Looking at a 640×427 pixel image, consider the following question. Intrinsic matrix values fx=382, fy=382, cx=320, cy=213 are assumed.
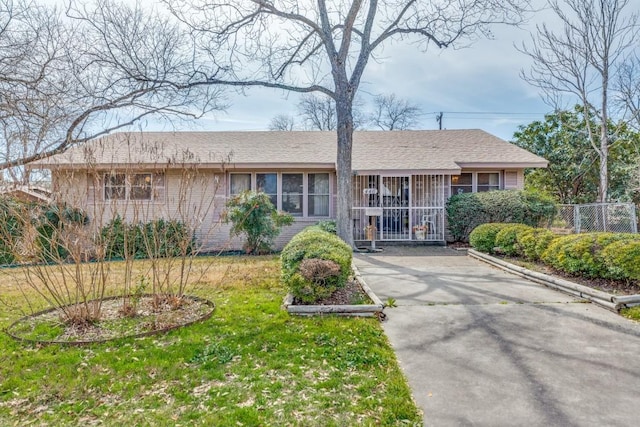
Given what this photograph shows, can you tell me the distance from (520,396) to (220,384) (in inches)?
96.0

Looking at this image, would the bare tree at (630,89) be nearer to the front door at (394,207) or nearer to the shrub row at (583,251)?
the front door at (394,207)

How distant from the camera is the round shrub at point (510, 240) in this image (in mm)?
8742

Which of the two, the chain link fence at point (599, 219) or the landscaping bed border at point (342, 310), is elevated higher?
the chain link fence at point (599, 219)

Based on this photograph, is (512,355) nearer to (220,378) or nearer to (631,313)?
(631,313)

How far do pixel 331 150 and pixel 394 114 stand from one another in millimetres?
22941

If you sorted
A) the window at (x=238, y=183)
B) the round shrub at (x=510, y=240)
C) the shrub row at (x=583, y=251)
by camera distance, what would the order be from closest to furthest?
the shrub row at (x=583, y=251)
the round shrub at (x=510, y=240)
the window at (x=238, y=183)

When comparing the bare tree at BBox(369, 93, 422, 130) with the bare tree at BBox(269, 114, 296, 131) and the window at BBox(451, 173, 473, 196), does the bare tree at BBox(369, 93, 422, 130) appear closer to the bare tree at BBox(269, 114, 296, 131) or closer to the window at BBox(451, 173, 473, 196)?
the bare tree at BBox(269, 114, 296, 131)

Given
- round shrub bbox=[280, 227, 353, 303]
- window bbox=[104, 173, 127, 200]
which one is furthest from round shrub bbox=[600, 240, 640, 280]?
window bbox=[104, 173, 127, 200]

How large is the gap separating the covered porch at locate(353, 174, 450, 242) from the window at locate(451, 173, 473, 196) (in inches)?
19.0

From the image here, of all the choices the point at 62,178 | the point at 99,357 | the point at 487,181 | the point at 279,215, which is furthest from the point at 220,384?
the point at 487,181

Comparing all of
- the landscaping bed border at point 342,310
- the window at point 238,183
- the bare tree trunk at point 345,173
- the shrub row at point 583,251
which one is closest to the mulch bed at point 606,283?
the shrub row at point 583,251

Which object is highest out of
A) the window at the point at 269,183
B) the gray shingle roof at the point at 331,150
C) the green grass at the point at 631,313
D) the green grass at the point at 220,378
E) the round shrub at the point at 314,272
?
the gray shingle roof at the point at 331,150

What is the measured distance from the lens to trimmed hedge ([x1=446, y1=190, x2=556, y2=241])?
11.9 m

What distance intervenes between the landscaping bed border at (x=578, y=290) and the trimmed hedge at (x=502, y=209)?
13.0 feet
